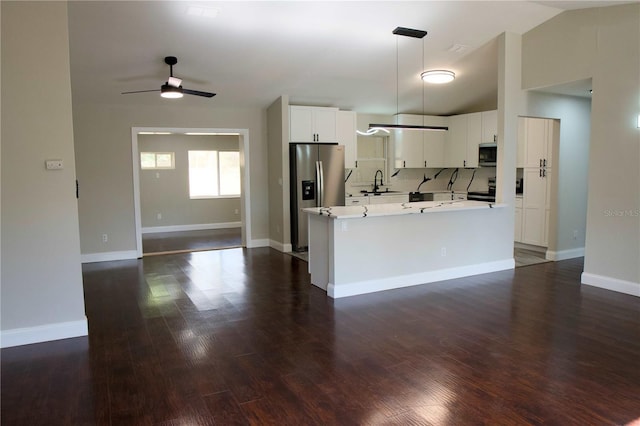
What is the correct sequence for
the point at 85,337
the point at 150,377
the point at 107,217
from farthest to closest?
the point at 107,217 → the point at 85,337 → the point at 150,377

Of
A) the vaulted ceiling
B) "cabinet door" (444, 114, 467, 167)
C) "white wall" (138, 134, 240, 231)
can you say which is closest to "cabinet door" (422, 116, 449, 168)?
"cabinet door" (444, 114, 467, 167)

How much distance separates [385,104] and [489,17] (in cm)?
288

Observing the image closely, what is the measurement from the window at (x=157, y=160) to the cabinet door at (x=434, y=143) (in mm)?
5565

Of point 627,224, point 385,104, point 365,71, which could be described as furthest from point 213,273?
point 627,224

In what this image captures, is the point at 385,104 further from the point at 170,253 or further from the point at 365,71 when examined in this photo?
the point at 170,253

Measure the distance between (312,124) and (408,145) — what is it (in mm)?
1966

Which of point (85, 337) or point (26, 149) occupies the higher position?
point (26, 149)

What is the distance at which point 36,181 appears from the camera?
334 cm

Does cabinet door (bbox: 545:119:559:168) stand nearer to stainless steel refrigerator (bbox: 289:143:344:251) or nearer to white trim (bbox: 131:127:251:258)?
stainless steel refrigerator (bbox: 289:143:344:251)

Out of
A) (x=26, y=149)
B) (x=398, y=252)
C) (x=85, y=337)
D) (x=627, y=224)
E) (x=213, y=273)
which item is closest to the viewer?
(x=26, y=149)

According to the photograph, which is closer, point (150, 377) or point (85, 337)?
point (150, 377)

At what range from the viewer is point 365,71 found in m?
6.23

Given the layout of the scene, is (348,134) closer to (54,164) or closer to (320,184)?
(320,184)

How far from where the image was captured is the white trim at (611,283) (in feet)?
14.7
